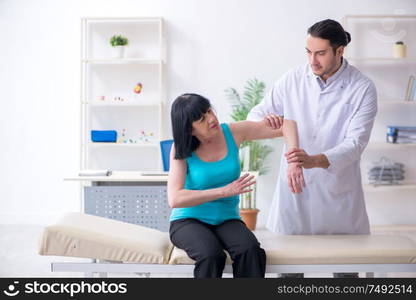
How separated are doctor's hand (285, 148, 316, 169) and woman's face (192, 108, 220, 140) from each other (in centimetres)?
28

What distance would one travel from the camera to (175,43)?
5641 millimetres

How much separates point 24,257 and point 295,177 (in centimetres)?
266

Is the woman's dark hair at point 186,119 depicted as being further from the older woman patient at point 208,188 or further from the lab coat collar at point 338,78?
the lab coat collar at point 338,78

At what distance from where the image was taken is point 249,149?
17.4 feet

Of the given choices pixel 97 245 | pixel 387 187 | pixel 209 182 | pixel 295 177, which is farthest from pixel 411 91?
pixel 97 245

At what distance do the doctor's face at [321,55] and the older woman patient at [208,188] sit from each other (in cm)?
24

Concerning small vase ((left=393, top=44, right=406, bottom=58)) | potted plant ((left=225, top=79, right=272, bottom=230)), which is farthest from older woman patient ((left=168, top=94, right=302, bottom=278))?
small vase ((left=393, top=44, right=406, bottom=58))

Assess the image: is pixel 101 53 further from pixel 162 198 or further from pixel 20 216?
pixel 162 198

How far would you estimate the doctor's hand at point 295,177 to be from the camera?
2297 millimetres

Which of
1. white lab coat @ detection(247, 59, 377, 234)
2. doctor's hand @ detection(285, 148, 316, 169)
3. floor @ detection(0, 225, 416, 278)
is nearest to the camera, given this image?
doctor's hand @ detection(285, 148, 316, 169)

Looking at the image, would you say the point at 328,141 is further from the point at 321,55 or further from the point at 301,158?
the point at 321,55

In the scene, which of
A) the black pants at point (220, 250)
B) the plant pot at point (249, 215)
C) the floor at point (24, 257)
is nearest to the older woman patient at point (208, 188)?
the black pants at point (220, 250)

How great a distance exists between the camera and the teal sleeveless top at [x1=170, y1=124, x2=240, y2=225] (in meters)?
2.34

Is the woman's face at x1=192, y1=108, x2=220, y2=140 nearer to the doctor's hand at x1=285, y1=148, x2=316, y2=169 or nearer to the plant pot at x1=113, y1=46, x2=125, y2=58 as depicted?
the doctor's hand at x1=285, y1=148, x2=316, y2=169
